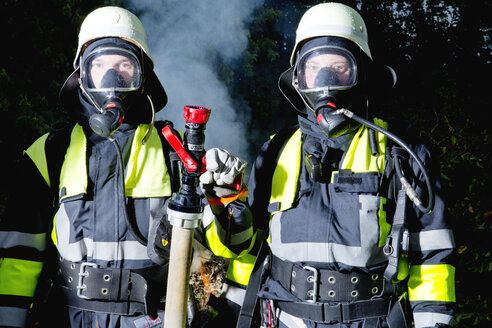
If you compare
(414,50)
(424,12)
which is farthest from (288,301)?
(424,12)

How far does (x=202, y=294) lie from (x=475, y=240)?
122 inches

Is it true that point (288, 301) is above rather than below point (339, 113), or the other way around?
below

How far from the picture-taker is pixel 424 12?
652cm

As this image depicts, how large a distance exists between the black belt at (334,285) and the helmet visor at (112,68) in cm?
140

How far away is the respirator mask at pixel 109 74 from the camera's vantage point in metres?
2.42

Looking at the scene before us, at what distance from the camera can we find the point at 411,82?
6012 mm

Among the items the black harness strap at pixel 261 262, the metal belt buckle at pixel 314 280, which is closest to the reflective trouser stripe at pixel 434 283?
the metal belt buckle at pixel 314 280

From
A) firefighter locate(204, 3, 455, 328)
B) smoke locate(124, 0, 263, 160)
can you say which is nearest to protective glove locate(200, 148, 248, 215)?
firefighter locate(204, 3, 455, 328)

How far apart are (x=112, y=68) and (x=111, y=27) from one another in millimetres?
260

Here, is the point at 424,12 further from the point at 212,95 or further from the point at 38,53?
the point at 38,53

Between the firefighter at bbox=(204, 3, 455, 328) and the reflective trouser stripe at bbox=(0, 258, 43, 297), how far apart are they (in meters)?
1.07

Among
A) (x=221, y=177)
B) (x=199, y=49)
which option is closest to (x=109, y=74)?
(x=221, y=177)

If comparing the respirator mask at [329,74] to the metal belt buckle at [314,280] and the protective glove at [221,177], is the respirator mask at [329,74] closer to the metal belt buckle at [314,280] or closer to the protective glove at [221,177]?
the protective glove at [221,177]

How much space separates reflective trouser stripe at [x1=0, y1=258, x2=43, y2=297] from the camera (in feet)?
7.61
